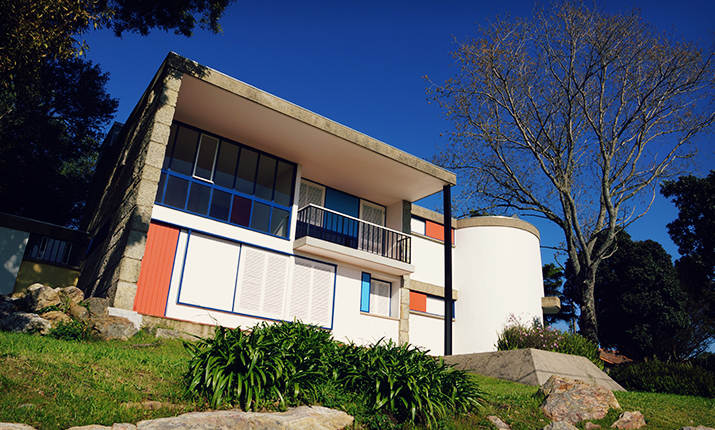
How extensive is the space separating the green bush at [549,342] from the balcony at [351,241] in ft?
13.8

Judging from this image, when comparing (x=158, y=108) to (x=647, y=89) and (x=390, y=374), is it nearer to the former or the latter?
(x=390, y=374)

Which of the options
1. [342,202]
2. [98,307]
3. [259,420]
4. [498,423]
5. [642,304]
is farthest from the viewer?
[642,304]

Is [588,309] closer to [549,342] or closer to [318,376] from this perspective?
[549,342]

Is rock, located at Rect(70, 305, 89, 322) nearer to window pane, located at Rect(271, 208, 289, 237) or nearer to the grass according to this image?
the grass

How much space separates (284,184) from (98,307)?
285 inches

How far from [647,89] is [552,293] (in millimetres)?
21920

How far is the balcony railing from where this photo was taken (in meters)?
15.5

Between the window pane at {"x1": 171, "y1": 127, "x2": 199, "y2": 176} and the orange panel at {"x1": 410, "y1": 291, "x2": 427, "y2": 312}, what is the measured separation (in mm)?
9622

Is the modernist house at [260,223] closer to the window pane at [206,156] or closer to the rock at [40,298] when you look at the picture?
the window pane at [206,156]

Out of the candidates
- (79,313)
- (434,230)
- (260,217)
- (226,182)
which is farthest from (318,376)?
(434,230)

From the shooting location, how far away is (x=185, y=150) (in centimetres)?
1377

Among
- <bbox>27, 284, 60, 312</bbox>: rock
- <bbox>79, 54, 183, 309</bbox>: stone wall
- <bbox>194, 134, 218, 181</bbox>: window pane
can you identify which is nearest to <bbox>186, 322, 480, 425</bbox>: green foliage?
<bbox>27, 284, 60, 312</bbox>: rock

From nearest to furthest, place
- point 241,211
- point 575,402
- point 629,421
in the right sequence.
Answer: point 629,421, point 575,402, point 241,211

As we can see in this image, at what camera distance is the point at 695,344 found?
27.7m
